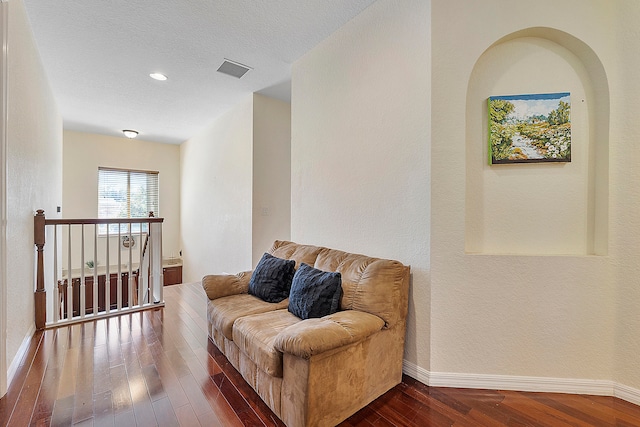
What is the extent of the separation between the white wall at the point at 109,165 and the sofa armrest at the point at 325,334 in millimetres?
5636

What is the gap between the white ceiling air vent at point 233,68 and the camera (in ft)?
9.98

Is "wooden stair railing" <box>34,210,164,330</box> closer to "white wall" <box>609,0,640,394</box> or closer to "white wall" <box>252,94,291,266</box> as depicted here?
"white wall" <box>252,94,291,266</box>

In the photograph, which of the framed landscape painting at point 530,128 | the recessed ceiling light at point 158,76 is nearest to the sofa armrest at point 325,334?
the framed landscape painting at point 530,128

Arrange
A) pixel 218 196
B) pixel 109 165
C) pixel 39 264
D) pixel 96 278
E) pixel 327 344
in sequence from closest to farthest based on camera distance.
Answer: pixel 327 344
pixel 39 264
pixel 96 278
pixel 218 196
pixel 109 165

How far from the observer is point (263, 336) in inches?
66.1

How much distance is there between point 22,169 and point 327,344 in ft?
8.83

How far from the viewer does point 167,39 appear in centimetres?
260

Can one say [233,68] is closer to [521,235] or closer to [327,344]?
[327,344]

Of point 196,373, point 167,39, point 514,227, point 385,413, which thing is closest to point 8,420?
point 196,373

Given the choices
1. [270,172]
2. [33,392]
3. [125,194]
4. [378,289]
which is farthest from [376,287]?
[125,194]

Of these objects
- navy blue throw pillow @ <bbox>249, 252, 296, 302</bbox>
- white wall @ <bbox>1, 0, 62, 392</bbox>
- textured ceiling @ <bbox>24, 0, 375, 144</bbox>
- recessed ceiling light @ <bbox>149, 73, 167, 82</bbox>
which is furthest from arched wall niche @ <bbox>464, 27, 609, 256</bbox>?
recessed ceiling light @ <bbox>149, 73, 167, 82</bbox>

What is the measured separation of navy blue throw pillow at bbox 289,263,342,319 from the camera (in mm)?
1861

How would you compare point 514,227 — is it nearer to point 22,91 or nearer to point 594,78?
point 594,78

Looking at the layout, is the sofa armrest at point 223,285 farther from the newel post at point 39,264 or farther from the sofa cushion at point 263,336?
the newel post at point 39,264
